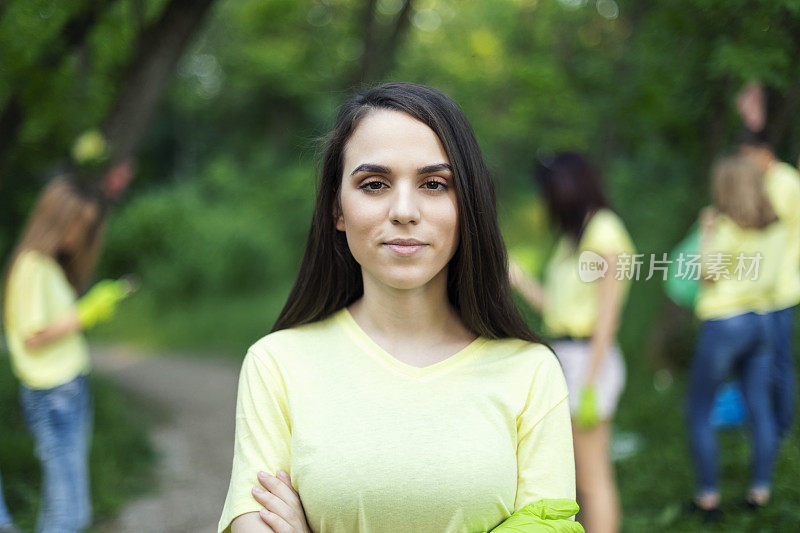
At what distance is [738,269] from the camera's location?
9.92 ft

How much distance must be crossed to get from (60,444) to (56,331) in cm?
51

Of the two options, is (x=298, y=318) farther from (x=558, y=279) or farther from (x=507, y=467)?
(x=558, y=279)

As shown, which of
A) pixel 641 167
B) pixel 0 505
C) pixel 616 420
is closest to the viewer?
pixel 0 505

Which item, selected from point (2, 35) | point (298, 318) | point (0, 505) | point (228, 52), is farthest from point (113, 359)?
point (228, 52)

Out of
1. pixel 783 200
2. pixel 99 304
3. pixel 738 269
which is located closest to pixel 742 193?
pixel 783 200

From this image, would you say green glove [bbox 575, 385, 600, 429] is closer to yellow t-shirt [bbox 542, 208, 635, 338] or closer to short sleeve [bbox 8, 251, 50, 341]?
yellow t-shirt [bbox 542, 208, 635, 338]

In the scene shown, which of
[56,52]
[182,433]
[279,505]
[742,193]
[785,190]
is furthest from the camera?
[182,433]

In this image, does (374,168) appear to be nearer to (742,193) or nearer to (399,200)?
(399,200)

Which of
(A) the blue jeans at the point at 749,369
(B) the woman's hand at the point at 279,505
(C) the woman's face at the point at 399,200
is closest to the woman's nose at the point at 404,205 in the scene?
(C) the woman's face at the point at 399,200

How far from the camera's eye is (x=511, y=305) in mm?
1579

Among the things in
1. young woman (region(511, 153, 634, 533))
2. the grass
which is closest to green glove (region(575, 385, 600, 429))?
young woman (region(511, 153, 634, 533))

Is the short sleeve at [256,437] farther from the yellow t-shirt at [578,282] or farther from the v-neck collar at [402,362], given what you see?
the yellow t-shirt at [578,282]

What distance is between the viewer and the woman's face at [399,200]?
4.67 ft

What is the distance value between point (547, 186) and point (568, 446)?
196 centimetres
